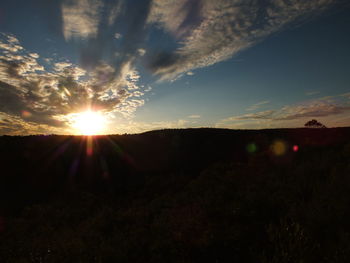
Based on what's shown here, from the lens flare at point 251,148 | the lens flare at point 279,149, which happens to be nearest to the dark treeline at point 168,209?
the lens flare at point 279,149

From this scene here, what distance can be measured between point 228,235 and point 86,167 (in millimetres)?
13725

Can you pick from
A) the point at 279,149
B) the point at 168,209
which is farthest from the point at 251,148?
the point at 168,209

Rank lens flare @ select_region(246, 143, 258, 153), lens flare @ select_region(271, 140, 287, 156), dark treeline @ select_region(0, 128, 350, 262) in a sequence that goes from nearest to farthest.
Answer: dark treeline @ select_region(0, 128, 350, 262) → lens flare @ select_region(271, 140, 287, 156) → lens flare @ select_region(246, 143, 258, 153)

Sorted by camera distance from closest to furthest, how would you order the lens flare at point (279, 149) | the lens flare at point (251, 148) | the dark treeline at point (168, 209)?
the dark treeline at point (168, 209) < the lens flare at point (279, 149) < the lens flare at point (251, 148)

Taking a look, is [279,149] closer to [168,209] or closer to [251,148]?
[251,148]

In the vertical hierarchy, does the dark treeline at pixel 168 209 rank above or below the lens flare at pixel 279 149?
below

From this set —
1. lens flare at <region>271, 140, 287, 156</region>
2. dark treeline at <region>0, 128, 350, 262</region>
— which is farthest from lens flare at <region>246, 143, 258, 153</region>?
lens flare at <region>271, 140, 287, 156</region>

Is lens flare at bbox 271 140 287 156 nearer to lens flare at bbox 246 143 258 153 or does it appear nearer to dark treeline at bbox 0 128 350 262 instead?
dark treeline at bbox 0 128 350 262

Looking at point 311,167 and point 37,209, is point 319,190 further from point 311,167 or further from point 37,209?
point 37,209

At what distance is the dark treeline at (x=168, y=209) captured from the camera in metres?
4.60

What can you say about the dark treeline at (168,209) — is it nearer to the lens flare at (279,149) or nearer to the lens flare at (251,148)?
the lens flare at (279,149)

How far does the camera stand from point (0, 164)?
13992 millimetres

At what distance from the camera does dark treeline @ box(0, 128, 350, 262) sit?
460 cm

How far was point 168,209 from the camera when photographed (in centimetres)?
737
